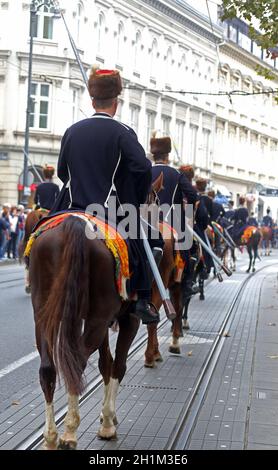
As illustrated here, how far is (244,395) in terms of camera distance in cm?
849

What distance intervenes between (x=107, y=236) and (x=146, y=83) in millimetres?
47470

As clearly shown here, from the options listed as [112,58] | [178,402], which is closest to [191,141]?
[112,58]

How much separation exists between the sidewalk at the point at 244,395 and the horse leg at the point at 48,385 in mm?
1010

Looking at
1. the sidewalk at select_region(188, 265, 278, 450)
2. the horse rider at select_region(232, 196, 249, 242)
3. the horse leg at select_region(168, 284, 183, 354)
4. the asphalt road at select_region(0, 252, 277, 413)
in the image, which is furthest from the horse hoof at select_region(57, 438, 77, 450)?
the horse rider at select_region(232, 196, 249, 242)

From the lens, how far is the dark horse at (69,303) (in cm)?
568

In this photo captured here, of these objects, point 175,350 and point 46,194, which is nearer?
point 175,350

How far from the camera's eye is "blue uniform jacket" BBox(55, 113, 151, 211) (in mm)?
6324

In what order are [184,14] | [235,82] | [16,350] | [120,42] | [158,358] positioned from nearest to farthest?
[158,358], [16,350], [120,42], [184,14], [235,82]

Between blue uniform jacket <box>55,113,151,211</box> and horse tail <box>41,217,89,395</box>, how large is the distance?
57cm

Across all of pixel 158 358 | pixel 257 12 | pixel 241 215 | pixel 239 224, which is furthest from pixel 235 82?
pixel 158 358

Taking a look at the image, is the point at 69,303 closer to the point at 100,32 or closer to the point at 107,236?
the point at 107,236

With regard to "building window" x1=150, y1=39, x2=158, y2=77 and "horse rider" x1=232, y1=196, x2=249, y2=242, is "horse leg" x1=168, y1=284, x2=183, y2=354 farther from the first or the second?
"building window" x1=150, y1=39, x2=158, y2=77

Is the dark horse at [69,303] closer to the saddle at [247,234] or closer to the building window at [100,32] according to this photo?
the saddle at [247,234]
